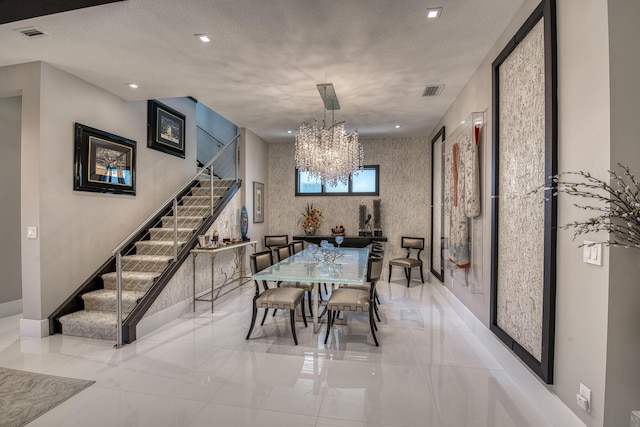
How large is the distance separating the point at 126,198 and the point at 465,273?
192 inches

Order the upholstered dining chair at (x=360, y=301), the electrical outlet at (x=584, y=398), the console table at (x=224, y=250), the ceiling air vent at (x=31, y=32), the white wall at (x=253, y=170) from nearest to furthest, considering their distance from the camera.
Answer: the electrical outlet at (x=584, y=398)
the ceiling air vent at (x=31, y=32)
the upholstered dining chair at (x=360, y=301)
the console table at (x=224, y=250)
the white wall at (x=253, y=170)

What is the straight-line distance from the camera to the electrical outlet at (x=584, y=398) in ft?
5.42

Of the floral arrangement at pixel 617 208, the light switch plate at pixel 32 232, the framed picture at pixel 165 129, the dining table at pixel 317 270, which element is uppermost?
the framed picture at pixel 165 129

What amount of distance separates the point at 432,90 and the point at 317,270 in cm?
284

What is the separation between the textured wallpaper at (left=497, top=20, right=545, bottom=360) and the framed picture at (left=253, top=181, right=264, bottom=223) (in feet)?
15.6

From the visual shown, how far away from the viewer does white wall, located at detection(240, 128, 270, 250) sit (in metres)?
6.02

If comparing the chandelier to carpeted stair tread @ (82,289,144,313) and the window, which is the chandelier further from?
carpeted stair tread @ (82,289,144,313)

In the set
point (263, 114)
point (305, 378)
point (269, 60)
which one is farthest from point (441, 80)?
point (305, 378)

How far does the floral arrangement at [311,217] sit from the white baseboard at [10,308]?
4.80m

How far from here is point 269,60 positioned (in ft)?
10.8

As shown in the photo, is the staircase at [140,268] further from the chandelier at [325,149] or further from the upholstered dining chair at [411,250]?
the upholstered dining chair at [411,250]

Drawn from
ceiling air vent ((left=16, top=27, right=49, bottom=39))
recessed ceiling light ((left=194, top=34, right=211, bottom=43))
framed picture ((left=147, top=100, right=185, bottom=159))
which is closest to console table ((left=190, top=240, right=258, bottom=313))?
framed picture ((left=147, top=100, right=185, bottom=159))

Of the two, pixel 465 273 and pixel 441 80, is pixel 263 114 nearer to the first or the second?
pixel 441 80

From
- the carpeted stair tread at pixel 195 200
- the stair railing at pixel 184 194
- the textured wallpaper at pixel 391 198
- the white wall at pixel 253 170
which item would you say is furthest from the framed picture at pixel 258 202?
the carpeted stair tread at pixel 195 200
